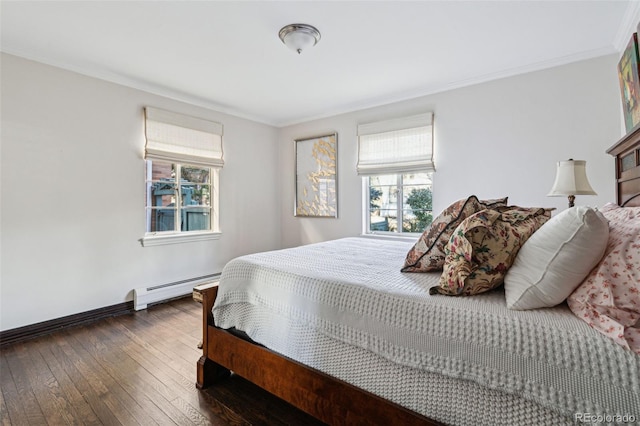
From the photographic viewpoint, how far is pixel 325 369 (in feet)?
4.59

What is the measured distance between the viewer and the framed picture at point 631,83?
180 centimetres

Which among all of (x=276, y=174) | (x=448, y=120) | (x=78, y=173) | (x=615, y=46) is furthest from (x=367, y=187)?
(x=78, y=173)

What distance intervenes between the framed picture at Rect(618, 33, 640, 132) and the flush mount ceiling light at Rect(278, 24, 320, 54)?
2017 mm

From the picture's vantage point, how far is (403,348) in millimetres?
1177

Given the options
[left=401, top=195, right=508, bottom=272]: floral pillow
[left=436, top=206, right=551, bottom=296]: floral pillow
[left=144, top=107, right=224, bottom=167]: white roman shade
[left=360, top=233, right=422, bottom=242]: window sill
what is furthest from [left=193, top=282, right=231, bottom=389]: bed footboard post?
[left=360, top=233, right=422, bottom=242]: window sill

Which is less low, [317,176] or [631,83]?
[631,83]

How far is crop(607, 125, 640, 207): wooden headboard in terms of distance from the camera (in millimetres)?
1651

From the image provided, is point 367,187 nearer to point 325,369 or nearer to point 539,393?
point 325,369

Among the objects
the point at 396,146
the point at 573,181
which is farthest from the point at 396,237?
the point at 573,181

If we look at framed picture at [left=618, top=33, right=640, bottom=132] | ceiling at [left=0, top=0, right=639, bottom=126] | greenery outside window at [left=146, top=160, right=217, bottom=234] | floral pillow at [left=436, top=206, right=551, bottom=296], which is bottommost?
floral pillow at [left=436, top=206, right=551, bottom=296]

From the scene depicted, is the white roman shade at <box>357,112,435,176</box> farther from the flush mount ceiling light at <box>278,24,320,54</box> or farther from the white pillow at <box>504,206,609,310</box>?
the white pillow at <box>504,206,609,310</box>

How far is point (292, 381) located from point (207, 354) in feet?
2.41

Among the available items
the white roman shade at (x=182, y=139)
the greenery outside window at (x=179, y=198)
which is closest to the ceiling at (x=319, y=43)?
the white roman shade at (x=182, y=139)

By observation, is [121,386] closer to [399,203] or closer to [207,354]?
[207,354]
